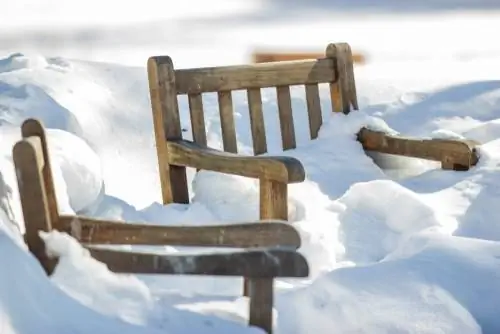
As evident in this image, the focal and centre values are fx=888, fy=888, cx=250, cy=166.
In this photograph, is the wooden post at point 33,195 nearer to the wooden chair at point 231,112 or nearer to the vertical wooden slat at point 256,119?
the wooden chair at point 231,112

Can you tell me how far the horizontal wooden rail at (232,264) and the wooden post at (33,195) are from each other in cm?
28

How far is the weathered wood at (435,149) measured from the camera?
441 centimetres

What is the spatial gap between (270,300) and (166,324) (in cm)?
29

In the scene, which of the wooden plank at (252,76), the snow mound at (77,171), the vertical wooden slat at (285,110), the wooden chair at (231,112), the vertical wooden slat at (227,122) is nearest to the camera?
the wooden chair at (231,112)

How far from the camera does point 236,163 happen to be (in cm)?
383

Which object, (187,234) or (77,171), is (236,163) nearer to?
(77,171)

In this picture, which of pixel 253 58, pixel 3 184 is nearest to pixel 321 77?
pixel 3 184

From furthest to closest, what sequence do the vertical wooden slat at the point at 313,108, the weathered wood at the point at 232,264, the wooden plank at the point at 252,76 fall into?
the vertical wooden slat at the point at 313,108
the wooden plank at the point at 252,76
the weathered wood at the point at 232,264

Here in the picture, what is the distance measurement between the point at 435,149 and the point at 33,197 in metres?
2.49

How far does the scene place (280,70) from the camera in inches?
184

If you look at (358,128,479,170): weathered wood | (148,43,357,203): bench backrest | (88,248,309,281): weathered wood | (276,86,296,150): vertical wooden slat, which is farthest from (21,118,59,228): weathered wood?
(358,128,479,170): weathered wood

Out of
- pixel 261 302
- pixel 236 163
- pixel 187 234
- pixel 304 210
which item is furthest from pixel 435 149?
pixel 261 302

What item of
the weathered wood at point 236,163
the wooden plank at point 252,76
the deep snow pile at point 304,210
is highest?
the wooden plank at point 252,76

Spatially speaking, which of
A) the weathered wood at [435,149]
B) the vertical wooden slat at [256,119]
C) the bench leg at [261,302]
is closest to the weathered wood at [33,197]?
the bench leg at [261,302]
